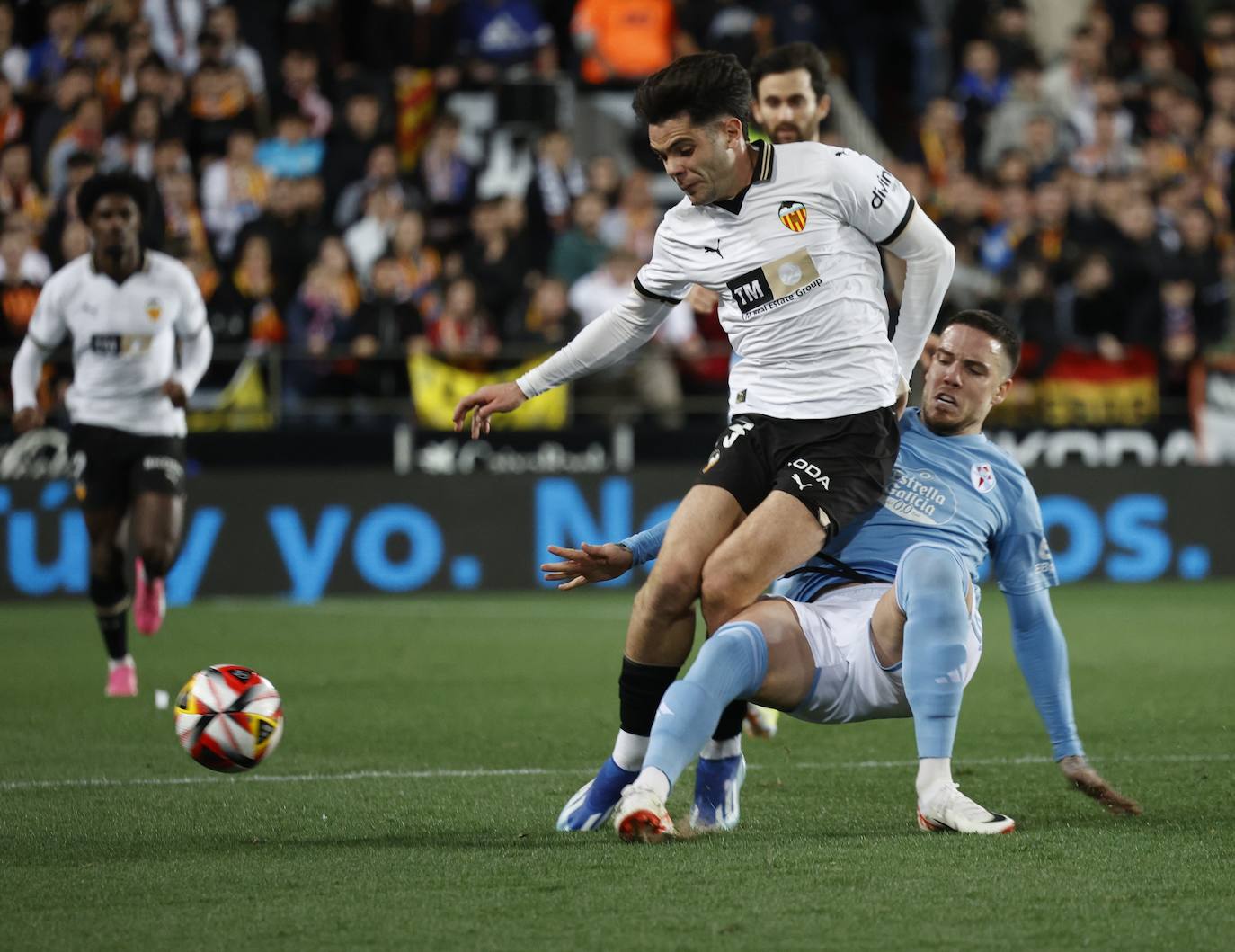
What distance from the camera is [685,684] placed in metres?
4.85

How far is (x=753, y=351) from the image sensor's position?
5.44 metres

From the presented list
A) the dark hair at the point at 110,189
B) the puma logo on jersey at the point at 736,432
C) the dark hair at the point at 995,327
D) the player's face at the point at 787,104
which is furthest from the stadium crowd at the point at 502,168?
the puma logo on jersey at the point at 736,432

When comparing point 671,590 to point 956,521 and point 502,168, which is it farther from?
point 502,168

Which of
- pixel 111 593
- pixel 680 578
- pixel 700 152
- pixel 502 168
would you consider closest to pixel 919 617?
pixel 680 578

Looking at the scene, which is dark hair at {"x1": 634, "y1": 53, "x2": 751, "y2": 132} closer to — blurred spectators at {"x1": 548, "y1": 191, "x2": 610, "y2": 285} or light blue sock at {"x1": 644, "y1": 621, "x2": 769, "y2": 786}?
light blue sock at {"x1": 644, "y1": 621, "x2": 769, "y2": 786}

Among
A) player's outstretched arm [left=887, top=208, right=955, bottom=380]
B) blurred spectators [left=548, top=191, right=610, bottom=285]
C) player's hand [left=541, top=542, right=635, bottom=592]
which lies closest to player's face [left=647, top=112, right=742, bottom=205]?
player's outstretched arm [left=887, top=208, right=955, bottom=380]

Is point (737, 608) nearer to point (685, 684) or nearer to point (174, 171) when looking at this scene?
point (685, 684)

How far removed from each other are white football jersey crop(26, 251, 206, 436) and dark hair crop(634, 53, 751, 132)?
14.7 feet

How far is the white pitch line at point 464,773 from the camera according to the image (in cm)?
612

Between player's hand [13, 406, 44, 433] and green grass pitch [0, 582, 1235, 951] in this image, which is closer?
green grass pitch [0, 582, 1235, 951]

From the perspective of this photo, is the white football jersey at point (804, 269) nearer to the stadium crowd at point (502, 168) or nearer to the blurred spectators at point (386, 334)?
the stadium crowd at point (502, 168)

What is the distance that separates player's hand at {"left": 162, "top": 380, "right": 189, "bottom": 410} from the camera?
879cm

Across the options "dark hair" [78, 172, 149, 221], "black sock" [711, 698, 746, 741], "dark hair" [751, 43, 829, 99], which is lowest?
"black sock" [711, 698, 746, 741]

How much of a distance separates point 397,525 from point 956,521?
8876 millimetres
